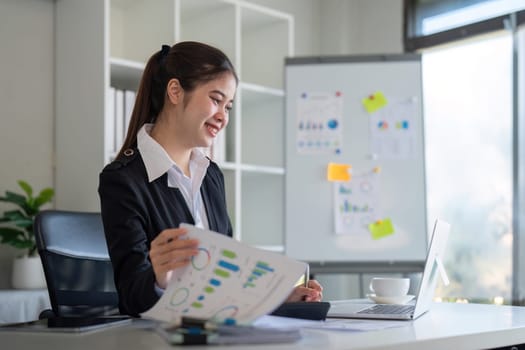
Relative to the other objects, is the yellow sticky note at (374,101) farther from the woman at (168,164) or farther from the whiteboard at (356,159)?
the woman at (168,164)

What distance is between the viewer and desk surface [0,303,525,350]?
1055mm

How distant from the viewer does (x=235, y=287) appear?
1109mm

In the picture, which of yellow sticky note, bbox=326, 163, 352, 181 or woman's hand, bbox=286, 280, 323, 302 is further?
yellow sticky note, bbox=326, 163, 352, 181

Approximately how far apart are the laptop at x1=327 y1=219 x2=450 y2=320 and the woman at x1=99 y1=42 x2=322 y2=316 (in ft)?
0.36

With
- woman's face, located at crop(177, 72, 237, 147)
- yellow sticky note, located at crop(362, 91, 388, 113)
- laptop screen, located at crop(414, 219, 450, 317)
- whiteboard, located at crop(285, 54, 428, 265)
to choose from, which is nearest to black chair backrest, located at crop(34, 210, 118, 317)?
woman's face, located at crop(177, 72, 237, 147)

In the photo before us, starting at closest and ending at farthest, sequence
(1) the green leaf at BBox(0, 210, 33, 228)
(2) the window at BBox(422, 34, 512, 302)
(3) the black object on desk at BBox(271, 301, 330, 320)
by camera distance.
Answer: (3) the black object on desk at BBox(271, 301, 330, 320), (1) the green leaf at BBox(0, 210, 33, 228), (2) the window at BBox(422, 34, 512, 302)

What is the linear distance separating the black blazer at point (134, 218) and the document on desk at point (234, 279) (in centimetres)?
26

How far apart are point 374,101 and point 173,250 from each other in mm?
2645

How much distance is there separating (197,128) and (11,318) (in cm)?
128

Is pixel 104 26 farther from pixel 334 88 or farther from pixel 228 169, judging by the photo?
pixel 334 88

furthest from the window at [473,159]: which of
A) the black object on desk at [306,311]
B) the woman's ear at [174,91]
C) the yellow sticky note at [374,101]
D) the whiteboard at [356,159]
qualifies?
the black object on desk at [306,311]

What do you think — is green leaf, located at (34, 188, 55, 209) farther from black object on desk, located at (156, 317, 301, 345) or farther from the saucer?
black object on desk, located at (156, 317, 301, 345)

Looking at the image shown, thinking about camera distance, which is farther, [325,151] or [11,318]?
[325,151]

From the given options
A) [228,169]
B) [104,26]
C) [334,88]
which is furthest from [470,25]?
[104,26]
